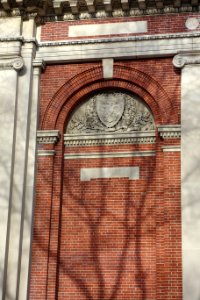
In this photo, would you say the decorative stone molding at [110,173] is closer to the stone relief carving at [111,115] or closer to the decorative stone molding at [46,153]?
the decorative stone molding at [46,153]

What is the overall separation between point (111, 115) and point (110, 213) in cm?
230

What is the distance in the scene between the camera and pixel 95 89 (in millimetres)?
13867

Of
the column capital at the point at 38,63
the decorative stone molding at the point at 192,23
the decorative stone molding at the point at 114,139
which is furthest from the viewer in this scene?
the column capital at the point at 38,63

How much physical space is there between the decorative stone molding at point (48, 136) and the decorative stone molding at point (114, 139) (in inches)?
15.6

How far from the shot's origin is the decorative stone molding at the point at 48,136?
1345 centimetres

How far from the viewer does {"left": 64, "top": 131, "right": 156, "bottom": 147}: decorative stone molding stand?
13.3m

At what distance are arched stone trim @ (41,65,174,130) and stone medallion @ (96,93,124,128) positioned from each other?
255mm

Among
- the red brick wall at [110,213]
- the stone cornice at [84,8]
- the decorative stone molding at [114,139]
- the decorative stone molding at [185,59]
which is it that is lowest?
the red brick wall at [110,213]

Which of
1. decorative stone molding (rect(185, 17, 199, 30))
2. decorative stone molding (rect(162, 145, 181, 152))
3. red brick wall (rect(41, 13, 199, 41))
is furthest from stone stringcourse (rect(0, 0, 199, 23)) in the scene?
decorative stone molding (rect(162, 145, 181, 152))

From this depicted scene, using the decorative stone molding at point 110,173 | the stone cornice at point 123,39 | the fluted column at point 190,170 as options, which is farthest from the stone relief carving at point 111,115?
the stone cornice at point 123,39

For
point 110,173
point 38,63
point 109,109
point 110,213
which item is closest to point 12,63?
point 38,63

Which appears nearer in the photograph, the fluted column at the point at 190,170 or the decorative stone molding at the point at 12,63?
the fluted column at the point at 190,170

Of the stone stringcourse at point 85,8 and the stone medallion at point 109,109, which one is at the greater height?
the stone stringcourse at point 85,8

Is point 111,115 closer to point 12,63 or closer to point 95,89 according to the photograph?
point 95,89
